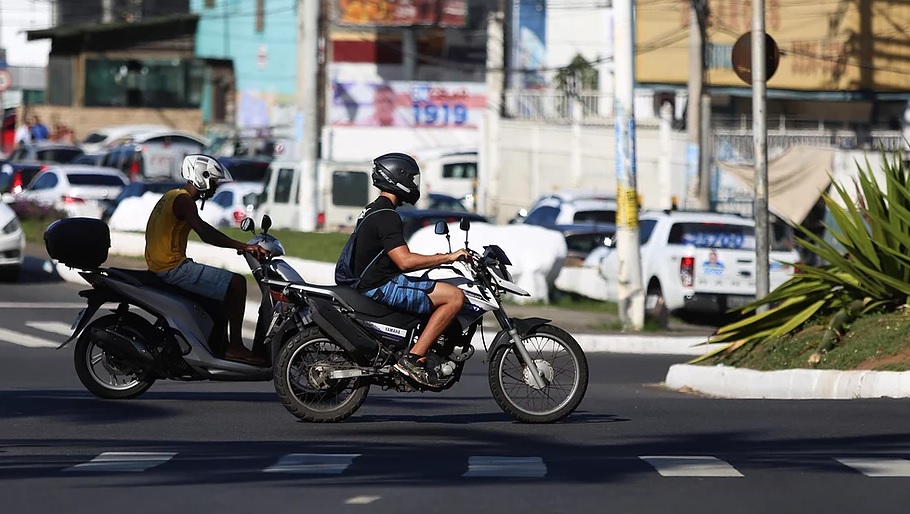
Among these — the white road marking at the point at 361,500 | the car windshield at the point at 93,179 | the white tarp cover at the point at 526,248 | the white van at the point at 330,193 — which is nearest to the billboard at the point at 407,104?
the car windshield at the point at 93,179

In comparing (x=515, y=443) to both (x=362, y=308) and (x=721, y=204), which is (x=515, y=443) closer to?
(x=362, y=308)

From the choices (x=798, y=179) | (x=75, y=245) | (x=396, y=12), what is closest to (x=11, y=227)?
(x=75, y=245)

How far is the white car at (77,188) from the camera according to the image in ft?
123

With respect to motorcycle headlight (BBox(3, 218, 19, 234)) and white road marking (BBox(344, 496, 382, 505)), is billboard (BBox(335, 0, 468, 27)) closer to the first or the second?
motorcycle headlight (BBox(3, 218, 19, 234))

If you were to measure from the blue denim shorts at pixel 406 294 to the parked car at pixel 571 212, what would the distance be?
18.6 metres

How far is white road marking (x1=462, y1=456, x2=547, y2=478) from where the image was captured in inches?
329

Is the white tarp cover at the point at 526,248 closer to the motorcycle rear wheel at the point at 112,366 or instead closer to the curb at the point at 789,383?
the curb at the point at 789,383

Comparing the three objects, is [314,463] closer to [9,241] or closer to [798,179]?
[9,241]

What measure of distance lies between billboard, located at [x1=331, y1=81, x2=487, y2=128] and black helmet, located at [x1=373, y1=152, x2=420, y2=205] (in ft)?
152

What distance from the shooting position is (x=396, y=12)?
6047 cm

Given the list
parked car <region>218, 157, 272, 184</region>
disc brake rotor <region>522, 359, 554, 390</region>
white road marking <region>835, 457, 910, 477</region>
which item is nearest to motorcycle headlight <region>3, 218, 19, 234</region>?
disc brake rotor <region>522, 359, 554, 390</region>

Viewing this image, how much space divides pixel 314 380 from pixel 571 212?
19180 millimetres

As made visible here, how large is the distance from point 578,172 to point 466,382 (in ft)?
85.5

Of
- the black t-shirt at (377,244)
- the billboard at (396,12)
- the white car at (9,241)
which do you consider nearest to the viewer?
the black t-shirt at (377,244)
